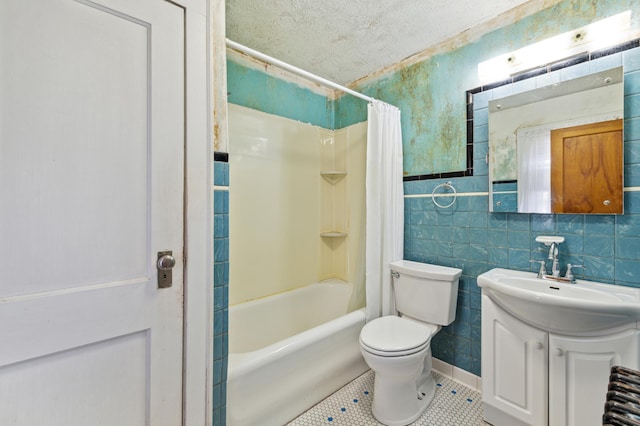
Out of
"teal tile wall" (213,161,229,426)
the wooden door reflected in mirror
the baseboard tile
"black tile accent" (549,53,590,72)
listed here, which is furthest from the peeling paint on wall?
"teal tile wall" (213,161,229,426)

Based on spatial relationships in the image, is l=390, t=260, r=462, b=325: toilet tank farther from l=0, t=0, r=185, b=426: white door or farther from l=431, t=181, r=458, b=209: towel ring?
l=0, t=0, r=185, b=426: white door

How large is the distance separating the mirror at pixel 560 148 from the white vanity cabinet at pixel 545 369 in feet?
2.04

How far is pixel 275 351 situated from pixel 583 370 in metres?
1.40

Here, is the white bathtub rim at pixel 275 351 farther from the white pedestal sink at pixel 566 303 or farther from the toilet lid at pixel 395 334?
the white pedestal sink at pixel 566 303

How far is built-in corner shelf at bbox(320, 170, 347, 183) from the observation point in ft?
8.51

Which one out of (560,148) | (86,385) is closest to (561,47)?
(560,148)

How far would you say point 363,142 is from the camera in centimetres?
246

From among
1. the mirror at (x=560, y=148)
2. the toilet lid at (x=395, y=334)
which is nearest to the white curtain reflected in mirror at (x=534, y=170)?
the mirror at (x=560, y=148)

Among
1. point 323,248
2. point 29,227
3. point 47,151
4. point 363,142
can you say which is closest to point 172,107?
point 47,151

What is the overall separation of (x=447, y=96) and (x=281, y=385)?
2.12m

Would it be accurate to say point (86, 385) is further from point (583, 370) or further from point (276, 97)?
point (276, 97)

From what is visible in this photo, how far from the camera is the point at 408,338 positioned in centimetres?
157

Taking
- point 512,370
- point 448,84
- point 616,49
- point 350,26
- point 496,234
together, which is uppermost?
point 350,26

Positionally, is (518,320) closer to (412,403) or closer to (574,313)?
(574,313)
